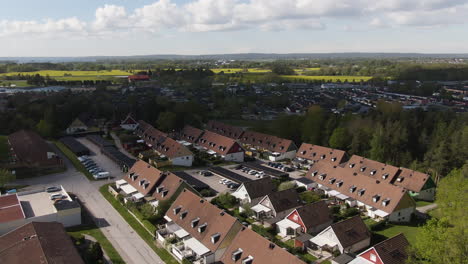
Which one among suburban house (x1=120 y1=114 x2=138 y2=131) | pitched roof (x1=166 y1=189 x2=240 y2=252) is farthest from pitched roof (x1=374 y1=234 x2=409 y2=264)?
suburban house (x1=120 y1=114 x2=138 y2=131)

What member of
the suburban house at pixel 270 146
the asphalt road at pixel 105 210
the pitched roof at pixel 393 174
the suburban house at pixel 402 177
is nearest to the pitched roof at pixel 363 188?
the suburban house at pixel 402 177

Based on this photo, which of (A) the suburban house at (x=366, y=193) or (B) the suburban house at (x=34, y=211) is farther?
(A) the suburban house at (x=366, y=193)

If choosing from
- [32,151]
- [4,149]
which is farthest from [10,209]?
[4,149]

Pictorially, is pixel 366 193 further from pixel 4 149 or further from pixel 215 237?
pixel 4 149

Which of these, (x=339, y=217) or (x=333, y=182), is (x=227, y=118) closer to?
(x=333, y=182)

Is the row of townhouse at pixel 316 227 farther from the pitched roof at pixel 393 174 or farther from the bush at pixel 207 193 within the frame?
the pitched roof at pixel 393 174

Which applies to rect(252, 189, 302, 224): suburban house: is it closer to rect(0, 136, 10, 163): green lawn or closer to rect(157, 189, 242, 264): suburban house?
rect(157, 189, 242, 264): suburban house

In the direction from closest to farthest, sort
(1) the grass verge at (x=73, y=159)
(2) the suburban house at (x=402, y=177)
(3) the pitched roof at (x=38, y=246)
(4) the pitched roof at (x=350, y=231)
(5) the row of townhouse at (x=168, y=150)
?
(3) the pitched roof at (x=38, y=246), (4) the pitched roof at (x=350, y=231), (2) the suburban house at (x=402, y=177), (1) the grass verge at (x=73, y=159), (5) the row of townhouse at (x=168, y=150)
